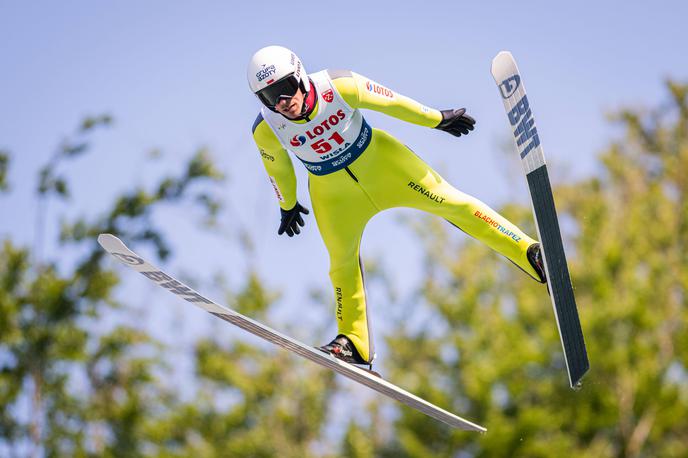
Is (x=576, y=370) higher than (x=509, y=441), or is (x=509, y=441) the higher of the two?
(x=576, y=370)

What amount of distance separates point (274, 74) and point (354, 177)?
0.84 m

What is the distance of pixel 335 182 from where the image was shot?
217 inches

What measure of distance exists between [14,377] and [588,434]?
37.0 ft

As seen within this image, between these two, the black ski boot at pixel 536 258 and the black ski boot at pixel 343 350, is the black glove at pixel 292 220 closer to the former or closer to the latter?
the black ski boot at pixel 343 350

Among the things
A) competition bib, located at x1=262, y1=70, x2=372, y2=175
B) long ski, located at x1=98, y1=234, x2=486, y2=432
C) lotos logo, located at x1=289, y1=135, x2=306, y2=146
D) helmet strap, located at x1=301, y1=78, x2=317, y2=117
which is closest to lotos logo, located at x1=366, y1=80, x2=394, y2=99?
competition bib, located at x1=262, y1=70, x2=372, y2=175

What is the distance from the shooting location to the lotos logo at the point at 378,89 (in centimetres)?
533

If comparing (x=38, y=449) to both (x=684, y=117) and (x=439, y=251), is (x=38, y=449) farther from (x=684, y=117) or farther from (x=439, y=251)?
(x=684, y=117)

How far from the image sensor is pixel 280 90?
506 cm

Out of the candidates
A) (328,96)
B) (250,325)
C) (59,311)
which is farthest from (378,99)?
(59,311)

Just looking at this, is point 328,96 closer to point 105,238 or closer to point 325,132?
point 325,132

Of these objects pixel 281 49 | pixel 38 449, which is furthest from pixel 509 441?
pixel 281 49

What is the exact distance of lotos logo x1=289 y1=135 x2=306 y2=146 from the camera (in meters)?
5.31

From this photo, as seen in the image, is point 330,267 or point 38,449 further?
point 38,449

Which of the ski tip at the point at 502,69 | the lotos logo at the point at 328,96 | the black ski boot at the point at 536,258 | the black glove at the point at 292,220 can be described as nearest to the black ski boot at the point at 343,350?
the black glove at the point at 292,220
